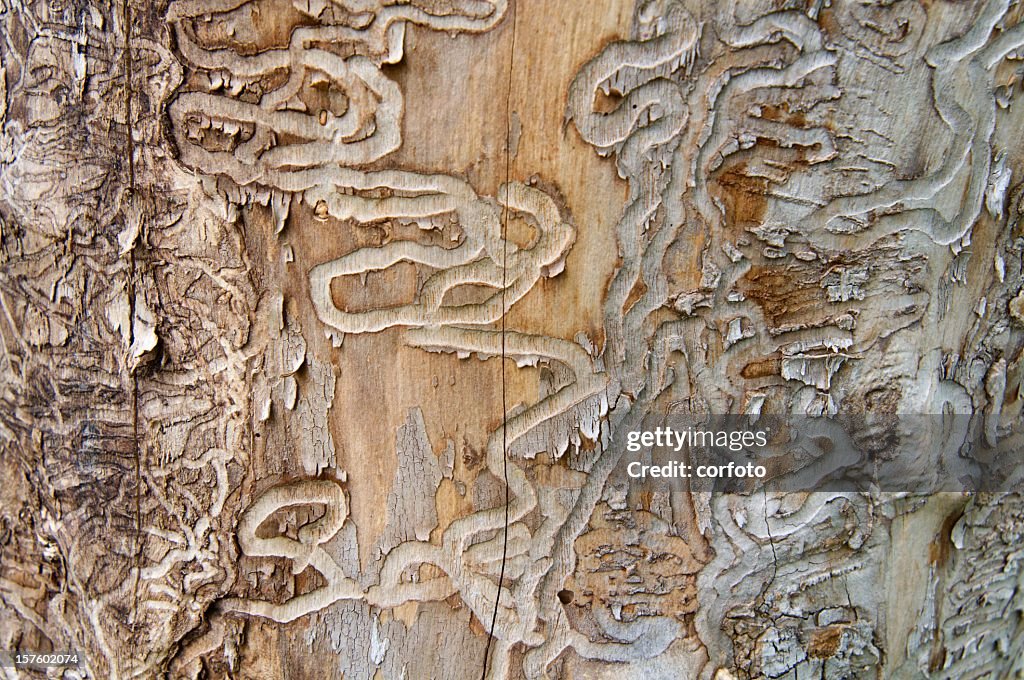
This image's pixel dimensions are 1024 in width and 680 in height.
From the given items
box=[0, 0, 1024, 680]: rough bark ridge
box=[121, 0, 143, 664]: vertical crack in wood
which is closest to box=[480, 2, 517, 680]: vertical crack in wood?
box=[0, 0, 1024, 680]: rough bark ridge

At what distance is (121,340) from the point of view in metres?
0.83

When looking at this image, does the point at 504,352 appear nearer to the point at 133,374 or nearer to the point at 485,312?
the point at 485,312

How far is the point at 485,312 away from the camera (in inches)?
31.4

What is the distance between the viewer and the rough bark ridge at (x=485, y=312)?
29.9 inches

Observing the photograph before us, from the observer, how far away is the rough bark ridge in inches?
29.9

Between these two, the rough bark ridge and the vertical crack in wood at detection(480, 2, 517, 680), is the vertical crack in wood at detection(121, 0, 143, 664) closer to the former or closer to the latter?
the rough bark ridge

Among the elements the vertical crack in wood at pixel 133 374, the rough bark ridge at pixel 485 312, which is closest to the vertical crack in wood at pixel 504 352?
the rough bark ridge at pixel 485 312

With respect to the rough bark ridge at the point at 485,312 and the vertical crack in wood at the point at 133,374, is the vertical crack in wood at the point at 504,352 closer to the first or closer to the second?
the rough bark ridge at the point at 485,312

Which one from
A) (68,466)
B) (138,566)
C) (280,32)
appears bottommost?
(138,566)

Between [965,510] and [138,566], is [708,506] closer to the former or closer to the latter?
[965,510]

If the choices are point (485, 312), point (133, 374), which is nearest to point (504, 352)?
point (485, 312)

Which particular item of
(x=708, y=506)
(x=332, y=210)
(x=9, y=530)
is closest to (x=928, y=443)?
(x=708, y=506)

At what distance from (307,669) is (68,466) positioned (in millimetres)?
367

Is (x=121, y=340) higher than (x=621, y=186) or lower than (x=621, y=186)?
lower
